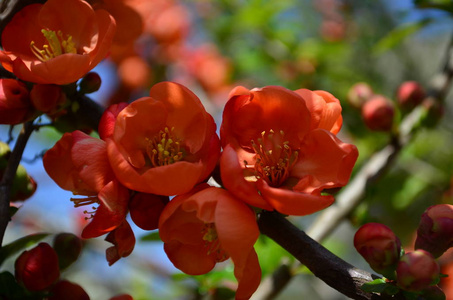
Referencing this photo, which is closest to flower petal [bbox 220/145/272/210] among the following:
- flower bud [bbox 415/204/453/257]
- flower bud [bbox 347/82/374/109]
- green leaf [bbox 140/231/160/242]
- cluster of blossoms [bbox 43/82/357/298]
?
cluster of blossoms [bbox 43/82/357/298]

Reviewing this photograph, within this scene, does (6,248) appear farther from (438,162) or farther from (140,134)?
(438,162)

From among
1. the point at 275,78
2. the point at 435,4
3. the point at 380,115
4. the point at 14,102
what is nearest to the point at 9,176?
the point at 14,102

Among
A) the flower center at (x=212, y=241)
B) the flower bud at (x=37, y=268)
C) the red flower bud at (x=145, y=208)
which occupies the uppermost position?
the red flower bud at (x=145, y=208)

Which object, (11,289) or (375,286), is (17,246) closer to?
(11,289)

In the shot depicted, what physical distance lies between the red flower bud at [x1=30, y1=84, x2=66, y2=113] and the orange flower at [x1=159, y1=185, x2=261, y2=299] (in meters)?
0.33

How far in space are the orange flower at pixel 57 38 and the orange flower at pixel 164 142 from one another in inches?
5.8

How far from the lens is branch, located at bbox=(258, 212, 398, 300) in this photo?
0.86 m

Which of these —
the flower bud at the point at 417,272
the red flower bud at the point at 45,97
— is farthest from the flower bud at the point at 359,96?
the red flower bud at the point at 45,97

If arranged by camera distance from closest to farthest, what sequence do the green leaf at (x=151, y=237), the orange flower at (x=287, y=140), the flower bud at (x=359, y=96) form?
1. the orange flower at (x=287, y=140)
2. the green leaf at (x=151, y=237)
3. the flower bud at (x=359, y=96)

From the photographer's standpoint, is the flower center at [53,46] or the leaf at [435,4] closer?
the flower center at [53,46]

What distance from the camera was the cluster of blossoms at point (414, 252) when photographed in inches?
32.2

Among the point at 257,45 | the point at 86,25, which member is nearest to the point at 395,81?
the point at 257,45

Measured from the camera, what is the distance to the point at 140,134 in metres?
0.98

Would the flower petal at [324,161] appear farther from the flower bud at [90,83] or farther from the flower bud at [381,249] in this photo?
the flower bud at [90,83]
